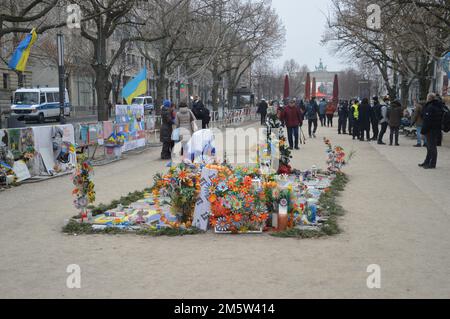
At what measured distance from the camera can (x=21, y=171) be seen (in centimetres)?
1295

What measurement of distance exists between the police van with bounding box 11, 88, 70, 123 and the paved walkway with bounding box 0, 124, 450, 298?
3155 cm

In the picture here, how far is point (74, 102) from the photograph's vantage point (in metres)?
63.1

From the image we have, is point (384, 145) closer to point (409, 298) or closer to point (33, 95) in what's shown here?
point (409, 298)

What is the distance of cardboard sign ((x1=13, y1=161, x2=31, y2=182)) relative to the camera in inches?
502

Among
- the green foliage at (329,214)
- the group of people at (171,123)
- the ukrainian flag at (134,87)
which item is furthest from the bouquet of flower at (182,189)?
the ukrainian flag at (134,87)

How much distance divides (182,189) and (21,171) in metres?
6.52

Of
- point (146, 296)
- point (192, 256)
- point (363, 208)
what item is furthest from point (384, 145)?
point (146, 296)

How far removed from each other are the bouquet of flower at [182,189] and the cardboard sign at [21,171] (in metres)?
5.92

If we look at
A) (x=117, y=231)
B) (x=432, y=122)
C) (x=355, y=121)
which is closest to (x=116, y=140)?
(x=432, y=122)

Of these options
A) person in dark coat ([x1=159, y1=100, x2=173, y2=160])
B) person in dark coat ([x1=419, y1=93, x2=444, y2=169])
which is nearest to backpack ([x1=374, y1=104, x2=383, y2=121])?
person in dark coat ([x1=419, y1=93, x2=444, y2=169])

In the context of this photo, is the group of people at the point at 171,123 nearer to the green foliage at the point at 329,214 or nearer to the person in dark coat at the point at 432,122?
the green foliage at the point at 329,214

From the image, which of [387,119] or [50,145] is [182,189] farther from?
[387,119]

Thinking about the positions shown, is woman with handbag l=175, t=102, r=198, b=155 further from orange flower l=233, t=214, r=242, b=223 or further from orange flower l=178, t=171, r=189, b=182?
orange flower l=233, t=214, r=242, b=223

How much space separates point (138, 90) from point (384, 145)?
9868mm
